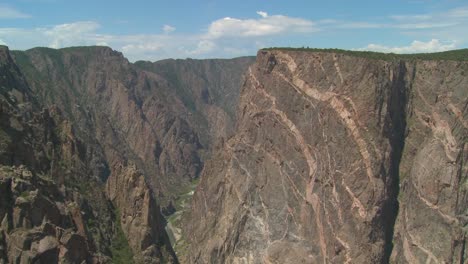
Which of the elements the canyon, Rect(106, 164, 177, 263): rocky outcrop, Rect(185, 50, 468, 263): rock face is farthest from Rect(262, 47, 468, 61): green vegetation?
Rect(106, 164, 177, 263): rocky outcrop

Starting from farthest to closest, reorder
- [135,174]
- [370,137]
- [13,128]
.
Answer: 1. [370,137]
2. [135,174]
3. [13,128]

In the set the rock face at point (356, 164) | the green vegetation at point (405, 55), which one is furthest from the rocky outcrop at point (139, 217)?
the green vegetation at point (405, 55)

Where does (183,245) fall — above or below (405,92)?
below

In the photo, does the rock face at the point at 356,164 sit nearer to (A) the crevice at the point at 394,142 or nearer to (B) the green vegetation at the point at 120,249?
(A) the crevice at the point at 394,142

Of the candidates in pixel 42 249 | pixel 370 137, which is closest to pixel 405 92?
pixel 370 137

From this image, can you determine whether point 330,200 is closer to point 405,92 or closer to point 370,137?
point 370,137

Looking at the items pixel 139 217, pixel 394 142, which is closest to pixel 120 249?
pixel 139 217
